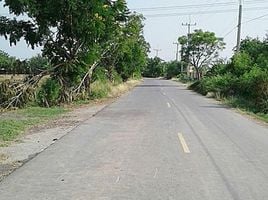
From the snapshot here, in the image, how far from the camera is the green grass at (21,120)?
1374cm

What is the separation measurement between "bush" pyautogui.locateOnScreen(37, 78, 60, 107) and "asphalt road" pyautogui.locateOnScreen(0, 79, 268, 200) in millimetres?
10476

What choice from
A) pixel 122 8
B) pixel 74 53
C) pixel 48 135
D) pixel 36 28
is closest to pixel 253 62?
pixel 122 8

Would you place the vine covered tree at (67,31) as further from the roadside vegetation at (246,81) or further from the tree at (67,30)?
the roadside vegetation at (246,81)

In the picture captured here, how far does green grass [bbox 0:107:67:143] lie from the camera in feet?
45.1

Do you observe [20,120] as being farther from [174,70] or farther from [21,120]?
[174,70]

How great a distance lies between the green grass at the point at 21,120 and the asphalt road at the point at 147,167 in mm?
1795

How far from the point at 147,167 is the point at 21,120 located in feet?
A: 32.8

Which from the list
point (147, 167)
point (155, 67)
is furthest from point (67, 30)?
point (155, 67)

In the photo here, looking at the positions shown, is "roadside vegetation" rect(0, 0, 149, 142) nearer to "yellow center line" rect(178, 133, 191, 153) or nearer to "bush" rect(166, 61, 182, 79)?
"yellow center line" rect(178, 133, 191, 153)

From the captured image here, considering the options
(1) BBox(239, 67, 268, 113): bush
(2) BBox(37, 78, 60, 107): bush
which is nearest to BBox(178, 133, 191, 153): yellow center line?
(1) BBox(239, 67, 268, 113): bush

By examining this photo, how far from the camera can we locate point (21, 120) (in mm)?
17828

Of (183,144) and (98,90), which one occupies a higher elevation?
(183,144)

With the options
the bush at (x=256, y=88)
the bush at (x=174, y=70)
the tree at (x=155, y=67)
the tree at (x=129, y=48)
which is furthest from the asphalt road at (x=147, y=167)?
the tree at (x=155, y=67)

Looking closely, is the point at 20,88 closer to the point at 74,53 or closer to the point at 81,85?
the point at 74,53
